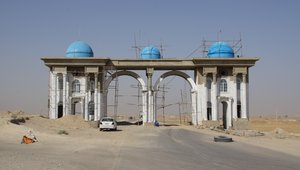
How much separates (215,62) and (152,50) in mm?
8471

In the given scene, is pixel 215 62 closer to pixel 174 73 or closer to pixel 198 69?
pixel 198 69

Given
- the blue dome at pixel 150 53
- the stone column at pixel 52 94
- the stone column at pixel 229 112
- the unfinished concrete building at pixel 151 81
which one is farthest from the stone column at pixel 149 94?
the stone column at pixel 52 94

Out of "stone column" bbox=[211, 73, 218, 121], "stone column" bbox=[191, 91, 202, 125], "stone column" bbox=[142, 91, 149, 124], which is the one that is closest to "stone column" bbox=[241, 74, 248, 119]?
"stone column" bbox=[211, 73, 218, 121]

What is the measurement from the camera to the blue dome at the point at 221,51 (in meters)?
51.7

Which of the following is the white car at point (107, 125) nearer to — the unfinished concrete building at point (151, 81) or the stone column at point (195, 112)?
the unfinished concrete building at point (151, 81)

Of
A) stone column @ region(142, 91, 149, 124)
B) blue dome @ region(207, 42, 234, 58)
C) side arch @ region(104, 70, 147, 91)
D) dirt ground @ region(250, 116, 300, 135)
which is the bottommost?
dirt ground @ region(250, 116, 300, 135)

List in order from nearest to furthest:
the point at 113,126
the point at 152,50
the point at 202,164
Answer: the point at 202,164, the point at 113,126, the point at 152,50

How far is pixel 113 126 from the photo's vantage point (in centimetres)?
3950

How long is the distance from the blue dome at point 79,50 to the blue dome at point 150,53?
6.68m

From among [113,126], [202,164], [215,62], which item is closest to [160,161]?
[202,164]

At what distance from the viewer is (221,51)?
5175 centimetres

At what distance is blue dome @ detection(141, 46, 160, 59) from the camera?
175ft

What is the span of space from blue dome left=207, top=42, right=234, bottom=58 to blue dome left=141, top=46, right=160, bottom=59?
6.79 metres

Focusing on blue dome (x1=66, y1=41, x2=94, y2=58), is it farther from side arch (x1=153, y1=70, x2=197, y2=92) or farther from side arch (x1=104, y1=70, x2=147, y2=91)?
side arch (x1=153, y1=70, x2=197, y2=92)
